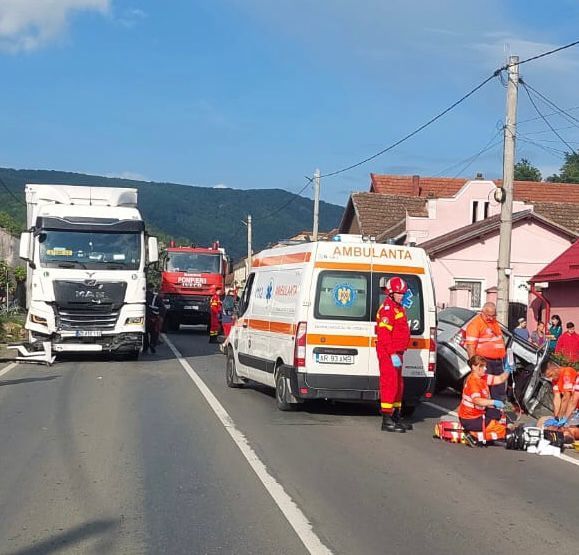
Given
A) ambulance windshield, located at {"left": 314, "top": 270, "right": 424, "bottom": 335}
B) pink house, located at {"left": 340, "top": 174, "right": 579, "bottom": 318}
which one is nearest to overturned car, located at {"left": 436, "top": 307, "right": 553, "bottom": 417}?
ambulance windshield, located at {"left": 314, "top": 270, "right": 424, "bottom": 335}

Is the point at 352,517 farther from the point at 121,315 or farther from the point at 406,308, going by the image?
the point at 121,315

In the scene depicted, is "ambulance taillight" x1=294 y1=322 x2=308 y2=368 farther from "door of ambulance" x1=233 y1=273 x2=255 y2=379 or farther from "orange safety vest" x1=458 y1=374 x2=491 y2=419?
"door of ambulance" x1=233 y1=273 x2=255 y2=379

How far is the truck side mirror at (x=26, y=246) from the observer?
61.9ft

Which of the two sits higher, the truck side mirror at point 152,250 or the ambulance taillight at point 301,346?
the truck side mirror at point 152,250

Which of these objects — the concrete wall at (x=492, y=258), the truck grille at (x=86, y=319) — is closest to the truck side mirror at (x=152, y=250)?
the truck grille at (x=86, y=319)

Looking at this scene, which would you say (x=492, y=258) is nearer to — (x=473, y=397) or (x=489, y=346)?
(x=489, y=346)

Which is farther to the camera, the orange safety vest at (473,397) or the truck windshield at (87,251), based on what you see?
the truck windshield at (87,251)

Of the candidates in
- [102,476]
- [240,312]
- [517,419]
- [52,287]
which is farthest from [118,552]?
[52,287]

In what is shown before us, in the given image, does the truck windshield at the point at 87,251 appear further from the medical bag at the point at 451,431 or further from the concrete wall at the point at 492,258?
the concrete wall at the point at 492,258

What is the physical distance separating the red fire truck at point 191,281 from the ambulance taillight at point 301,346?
21713mm

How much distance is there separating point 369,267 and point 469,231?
965 inches

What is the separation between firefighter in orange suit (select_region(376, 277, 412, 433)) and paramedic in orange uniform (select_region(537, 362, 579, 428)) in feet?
5.81

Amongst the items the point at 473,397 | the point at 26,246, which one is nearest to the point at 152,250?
the point at 26,246

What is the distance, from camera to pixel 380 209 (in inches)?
1852
